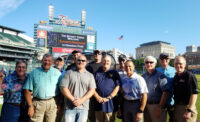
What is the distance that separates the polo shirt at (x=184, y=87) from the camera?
3.27m

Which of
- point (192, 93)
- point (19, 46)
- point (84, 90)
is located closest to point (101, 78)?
point (84, 90)

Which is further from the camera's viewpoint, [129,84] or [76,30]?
[76,30]

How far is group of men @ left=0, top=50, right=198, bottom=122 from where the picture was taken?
342 centimetres

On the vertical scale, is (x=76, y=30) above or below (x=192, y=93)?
above

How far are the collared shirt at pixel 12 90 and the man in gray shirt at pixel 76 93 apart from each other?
37.9 inches

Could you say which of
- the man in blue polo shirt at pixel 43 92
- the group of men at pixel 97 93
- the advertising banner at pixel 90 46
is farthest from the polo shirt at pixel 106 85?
the advertising banner at pixel 90 46

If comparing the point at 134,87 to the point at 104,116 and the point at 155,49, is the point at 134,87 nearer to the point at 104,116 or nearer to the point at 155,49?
the point at 104,116

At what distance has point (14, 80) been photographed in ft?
11.7

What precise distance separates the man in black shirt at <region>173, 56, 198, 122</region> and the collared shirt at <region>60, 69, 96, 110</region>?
6.13 ft

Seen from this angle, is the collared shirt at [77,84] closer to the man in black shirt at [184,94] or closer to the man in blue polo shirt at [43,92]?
the man in blue polo shirt at [43,92]

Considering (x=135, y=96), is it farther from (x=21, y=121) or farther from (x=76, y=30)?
(x=76, y=30)

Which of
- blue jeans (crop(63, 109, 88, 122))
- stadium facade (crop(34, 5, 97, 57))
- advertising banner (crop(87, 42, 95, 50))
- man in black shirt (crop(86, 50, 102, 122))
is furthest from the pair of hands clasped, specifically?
advertising banner (crop(87, 42, 95, 50))

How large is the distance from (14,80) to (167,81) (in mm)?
3449

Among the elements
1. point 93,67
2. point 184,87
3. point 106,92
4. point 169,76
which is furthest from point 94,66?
point 184,87
